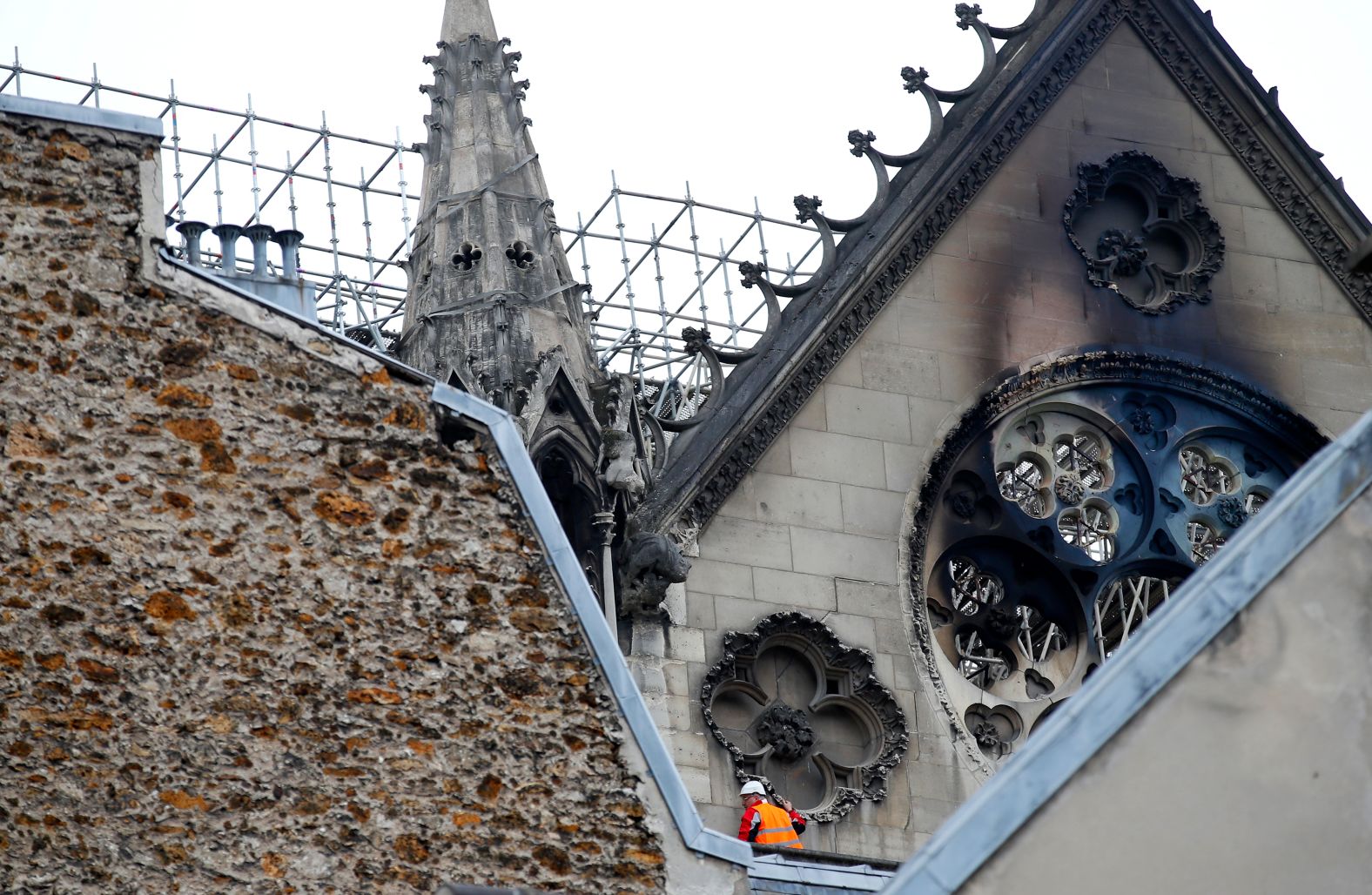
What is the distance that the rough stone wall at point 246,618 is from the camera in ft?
47.6

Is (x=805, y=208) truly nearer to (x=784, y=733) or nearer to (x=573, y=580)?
(x=784, y=733)

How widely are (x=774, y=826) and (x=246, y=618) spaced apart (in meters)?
6.55

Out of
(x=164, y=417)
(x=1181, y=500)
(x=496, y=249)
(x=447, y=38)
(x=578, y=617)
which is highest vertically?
(x=447, y=38)

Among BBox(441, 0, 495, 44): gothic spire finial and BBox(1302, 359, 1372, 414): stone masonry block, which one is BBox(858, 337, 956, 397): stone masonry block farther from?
BBox(441, 0, 495, 44): gothic spire finial

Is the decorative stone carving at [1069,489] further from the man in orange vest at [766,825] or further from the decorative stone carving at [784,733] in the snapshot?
the man in orange vest at [766,825]

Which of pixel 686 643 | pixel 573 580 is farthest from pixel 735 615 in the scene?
pixel 573 580

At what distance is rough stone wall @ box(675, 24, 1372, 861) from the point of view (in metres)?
23.2

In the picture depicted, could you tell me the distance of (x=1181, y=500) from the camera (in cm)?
2559

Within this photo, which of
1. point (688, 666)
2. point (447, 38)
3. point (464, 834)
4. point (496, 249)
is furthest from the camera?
point (447, 38)

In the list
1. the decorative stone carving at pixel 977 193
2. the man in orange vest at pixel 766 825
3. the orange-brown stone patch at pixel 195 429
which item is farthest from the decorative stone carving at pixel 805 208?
the orange-brown stone patch at pixel 195 429

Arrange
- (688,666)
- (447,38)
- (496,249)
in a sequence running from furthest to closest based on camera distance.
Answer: (447,38)
(496,249)
(688,666)

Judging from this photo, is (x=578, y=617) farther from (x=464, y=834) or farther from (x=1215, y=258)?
(x=1215, y=258)

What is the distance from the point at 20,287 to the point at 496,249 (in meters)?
9.71

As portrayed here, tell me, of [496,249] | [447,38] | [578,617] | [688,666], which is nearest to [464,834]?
[578,617]
